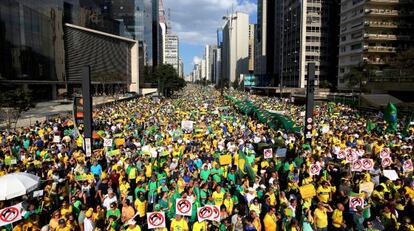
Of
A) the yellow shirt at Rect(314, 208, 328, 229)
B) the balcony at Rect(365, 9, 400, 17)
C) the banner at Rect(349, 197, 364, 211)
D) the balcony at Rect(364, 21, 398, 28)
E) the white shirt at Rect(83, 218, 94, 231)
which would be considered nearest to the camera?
the white shirt at Rect(83, 218, 94, 231)

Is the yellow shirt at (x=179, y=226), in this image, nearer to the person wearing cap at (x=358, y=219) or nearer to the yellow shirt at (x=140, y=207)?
the yellow shirt at (x=140, y=207)

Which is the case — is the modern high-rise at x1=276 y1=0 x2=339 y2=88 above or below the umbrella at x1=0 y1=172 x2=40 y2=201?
above

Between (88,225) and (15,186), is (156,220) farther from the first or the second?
(15,186)

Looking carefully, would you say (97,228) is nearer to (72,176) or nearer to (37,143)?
(72,176)

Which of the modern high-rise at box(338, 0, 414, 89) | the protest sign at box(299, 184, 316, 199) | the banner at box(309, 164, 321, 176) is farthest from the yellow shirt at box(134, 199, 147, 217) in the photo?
the modern high-rise at box(338, 0, 414, 89)

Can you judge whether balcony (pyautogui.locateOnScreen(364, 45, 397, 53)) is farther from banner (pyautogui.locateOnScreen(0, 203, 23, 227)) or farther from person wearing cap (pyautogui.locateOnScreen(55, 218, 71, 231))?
banner (pyautogui.locateOnScreen(0, 203, 23, 227))

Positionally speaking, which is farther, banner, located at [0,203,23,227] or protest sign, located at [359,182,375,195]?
protest sign, located at [359,182,375,195]

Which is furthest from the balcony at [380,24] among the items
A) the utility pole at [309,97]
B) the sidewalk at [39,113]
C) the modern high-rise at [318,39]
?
the utility pole at [309,97]

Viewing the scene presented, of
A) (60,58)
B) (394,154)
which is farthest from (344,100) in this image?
(60,58)
